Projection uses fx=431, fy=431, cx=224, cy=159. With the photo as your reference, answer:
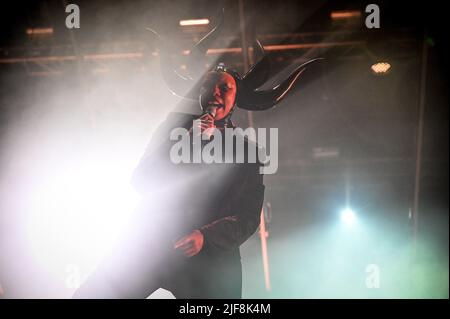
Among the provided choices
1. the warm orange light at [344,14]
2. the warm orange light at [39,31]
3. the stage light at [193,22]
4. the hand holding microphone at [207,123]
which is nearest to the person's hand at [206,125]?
the hand holding microphone at [207,123]

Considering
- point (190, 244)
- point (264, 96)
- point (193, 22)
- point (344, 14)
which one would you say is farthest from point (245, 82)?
point (344, 14)

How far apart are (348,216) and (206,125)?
3.02m

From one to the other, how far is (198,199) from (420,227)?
3611 millimetres

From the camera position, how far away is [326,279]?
17.7 ft

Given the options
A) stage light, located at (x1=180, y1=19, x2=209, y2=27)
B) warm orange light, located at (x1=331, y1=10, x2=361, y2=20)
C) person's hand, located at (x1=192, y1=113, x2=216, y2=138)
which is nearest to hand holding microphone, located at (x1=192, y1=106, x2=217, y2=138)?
person's hand, located at (x1=192, y1=113, x2=216, y2=138)

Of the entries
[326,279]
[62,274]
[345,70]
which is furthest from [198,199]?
[326,279]

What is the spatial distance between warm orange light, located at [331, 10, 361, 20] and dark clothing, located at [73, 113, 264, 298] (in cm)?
232

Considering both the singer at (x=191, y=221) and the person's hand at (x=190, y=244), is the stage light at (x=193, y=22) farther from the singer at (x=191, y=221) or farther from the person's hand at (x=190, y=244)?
the person's hand at (x=190, y=244)

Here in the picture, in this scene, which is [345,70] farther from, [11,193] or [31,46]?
[11,193]

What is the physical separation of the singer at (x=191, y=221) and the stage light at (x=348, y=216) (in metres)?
2.75

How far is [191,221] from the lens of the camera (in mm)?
2646

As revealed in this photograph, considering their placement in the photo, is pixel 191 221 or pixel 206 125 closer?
pixel 191 221

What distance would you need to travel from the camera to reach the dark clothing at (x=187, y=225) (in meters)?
2.53

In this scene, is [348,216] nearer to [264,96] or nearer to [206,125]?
[264,96]
